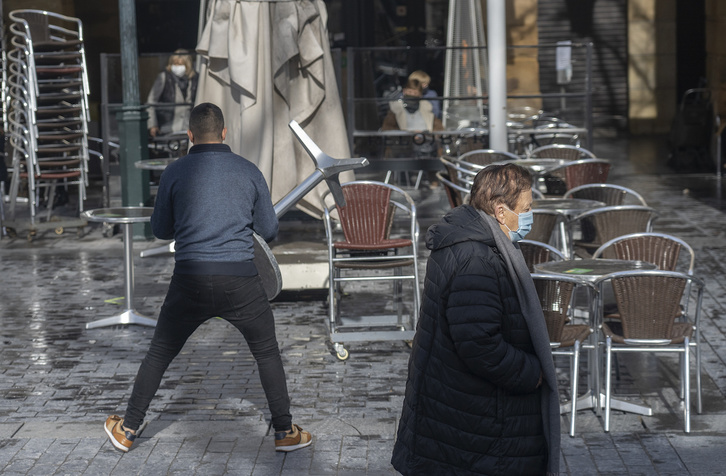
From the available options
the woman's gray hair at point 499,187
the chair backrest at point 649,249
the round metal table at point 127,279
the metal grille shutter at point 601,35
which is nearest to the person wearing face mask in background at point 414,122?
the round metal table at point 127,279

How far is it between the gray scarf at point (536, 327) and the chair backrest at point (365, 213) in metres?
4.14

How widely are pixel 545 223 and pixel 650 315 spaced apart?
2.17 metres

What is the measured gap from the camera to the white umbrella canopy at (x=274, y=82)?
819 cm

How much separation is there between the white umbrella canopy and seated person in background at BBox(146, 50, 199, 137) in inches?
147

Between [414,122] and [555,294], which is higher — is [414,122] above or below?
above

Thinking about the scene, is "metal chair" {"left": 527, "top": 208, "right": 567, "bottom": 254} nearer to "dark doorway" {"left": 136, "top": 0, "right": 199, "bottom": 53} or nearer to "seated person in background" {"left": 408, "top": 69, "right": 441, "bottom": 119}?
"seated person in background" {"left": 408, "top": 69, "right": 441, "bottom": 119}

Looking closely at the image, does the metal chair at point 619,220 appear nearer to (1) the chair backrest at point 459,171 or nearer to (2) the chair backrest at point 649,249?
(2) the chair backrest at point 649,249

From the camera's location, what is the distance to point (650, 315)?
19.1 ft

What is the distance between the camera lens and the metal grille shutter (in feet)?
76.9

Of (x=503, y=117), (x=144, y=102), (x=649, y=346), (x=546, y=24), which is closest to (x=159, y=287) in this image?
(x=144, y=102)

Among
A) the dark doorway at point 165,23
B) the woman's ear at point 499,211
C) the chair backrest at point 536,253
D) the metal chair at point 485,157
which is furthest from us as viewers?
the dark doorway at point 165,23

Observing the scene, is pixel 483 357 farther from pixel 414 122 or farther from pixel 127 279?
pixel 414 122

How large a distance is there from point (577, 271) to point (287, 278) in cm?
277

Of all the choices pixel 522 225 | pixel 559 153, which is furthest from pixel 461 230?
pixel 559 153
